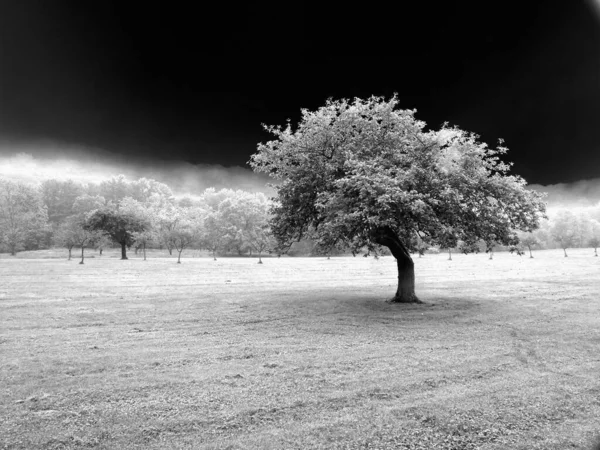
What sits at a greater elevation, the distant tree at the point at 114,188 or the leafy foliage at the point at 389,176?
the distant tree at the point at 114,188

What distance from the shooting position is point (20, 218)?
285 ft

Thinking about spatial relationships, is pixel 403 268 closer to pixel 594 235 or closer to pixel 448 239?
pixel 448 239

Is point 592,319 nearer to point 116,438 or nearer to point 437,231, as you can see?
point 437,231

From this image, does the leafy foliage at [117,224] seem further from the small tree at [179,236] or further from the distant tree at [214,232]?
the distant tree at [214,232]

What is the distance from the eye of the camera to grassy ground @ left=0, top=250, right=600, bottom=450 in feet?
22.4

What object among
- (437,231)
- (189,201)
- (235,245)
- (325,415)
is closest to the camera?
(325,415)

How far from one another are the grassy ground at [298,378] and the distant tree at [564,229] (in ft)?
337

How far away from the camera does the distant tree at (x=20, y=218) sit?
8419 centimetres

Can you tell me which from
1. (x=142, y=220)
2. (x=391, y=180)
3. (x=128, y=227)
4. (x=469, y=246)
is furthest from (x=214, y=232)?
(x=391, y=180)

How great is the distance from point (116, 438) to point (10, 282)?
3373cm

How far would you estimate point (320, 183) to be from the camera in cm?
2111

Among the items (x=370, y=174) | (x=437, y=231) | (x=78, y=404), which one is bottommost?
(x=78, y=404)

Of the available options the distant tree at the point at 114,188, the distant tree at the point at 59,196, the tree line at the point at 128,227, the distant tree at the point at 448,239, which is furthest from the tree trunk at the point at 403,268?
the distant tree at the point at 114,188

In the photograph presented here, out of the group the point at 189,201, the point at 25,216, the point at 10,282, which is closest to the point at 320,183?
the point at 10,282
